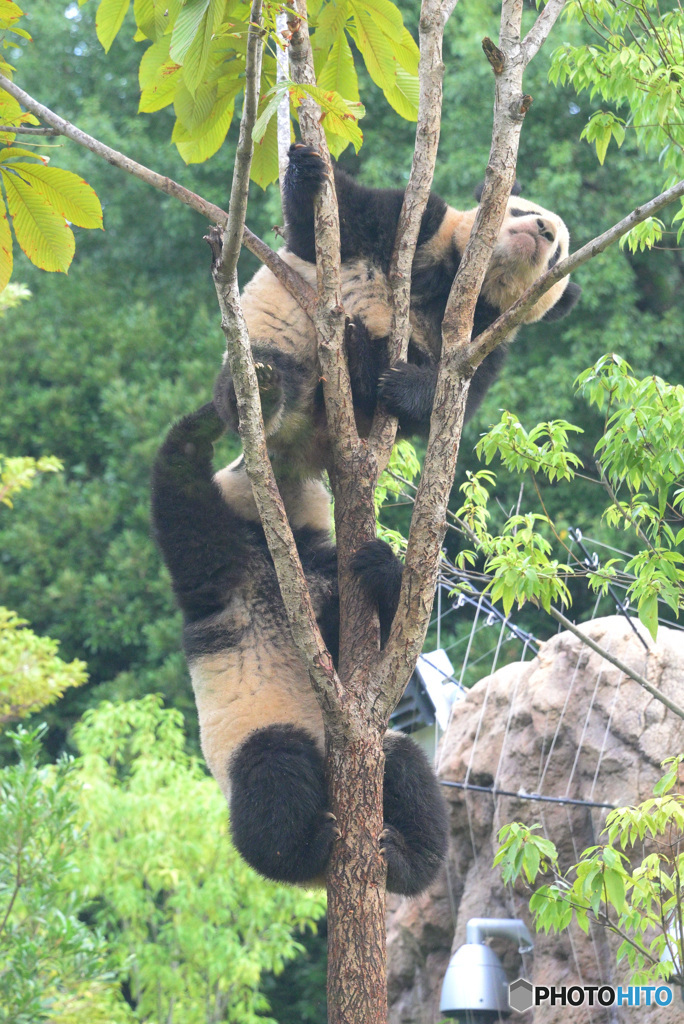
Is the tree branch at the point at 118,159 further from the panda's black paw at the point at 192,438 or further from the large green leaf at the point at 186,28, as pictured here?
the panda's black paw at the point at 192,438

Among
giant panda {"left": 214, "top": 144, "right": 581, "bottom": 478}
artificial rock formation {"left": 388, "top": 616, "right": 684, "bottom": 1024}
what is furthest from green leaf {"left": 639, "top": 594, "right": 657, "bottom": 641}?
artificial rock formation {"left": 388, "top": 616, "right": 684, "bottom": 1024}

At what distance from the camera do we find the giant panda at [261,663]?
305cm

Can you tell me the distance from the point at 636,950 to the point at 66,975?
3.29 m

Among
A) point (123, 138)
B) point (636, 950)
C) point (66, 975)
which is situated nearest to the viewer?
point (636, 950)

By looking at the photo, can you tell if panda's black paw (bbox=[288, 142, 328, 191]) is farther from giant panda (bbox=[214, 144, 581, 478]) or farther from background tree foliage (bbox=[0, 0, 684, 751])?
background tree foliage (bbox=[0, 0, 684, 751])

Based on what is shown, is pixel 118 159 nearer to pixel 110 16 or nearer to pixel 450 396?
pixel 110 16

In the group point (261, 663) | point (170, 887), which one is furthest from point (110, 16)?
point (170, 887)

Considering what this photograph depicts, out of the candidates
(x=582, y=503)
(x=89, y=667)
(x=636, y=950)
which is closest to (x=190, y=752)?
(x=89, y=667)

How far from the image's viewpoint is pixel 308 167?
3096 mm

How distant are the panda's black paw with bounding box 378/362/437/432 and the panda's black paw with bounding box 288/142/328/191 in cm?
64

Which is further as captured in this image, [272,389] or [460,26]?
[460,26]

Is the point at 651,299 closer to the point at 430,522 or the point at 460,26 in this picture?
the point at 460,26

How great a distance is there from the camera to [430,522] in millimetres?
2814

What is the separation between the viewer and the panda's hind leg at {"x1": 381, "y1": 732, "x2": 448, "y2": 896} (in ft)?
10.9
